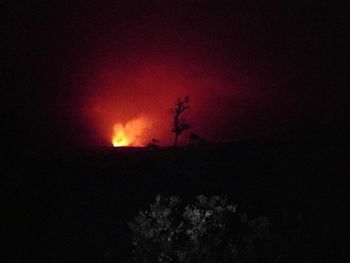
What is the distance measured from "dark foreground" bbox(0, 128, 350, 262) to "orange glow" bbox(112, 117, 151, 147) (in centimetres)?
1637

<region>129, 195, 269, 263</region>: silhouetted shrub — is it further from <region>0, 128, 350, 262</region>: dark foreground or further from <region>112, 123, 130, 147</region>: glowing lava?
<region>112, 123, 130, 147</region>: glowing lava

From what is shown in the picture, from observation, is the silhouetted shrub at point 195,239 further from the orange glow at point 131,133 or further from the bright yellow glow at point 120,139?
the bright yellow glow at point 120,139

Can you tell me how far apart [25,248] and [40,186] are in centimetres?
253

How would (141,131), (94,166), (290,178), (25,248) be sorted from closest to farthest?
(25,248), (290,178), (94,166), (141,131)

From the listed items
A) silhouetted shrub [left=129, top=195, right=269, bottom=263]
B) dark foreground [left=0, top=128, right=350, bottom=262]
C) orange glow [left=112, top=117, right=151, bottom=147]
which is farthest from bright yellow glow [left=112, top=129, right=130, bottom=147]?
silhouetted shrub [left=129, top=195, right=269, bottom=263]

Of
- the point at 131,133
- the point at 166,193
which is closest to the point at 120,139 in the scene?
the point at 131,133

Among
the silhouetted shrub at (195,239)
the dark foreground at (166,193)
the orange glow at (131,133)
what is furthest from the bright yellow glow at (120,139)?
the silhouetted shrub at (195,239)

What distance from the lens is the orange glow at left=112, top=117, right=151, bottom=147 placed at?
195 ft

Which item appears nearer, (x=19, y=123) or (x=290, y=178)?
(x=19, y=123)

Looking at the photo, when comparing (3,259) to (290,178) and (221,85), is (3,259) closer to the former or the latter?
(290,178)

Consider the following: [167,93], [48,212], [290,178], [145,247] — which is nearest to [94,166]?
[290,178]

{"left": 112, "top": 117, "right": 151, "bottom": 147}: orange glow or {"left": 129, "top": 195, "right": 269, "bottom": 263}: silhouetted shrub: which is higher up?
{"left": 112, "top": 117, "right": 151, "bottom": 147}: orange glow

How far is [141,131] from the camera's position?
64.6m

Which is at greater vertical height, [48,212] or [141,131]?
[141,131]
